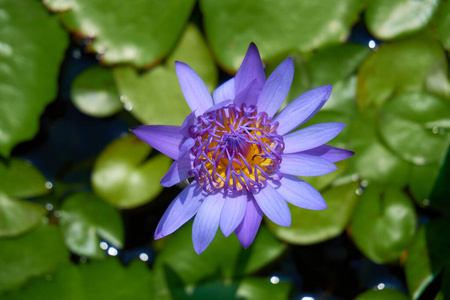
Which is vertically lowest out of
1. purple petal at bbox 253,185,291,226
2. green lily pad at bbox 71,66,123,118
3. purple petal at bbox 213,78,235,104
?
green lily pad at bbox 71,66,123,118

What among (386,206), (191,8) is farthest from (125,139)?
(386,206)

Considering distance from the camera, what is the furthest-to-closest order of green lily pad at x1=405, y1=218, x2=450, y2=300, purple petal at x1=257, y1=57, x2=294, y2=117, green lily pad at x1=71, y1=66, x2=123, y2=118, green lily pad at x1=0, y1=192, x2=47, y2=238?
green lily pad at x1=71, y1=66, x2=123, y2=118 → green lily pad at x1=0, y1=192, x2=47, y2=238 → green lily pad at x1=405, y1=218, x2=450, y2=300 → purple petal at x1=257, y1=57, x2=294, y2=117

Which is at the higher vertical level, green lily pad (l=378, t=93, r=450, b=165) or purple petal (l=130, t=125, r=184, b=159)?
purple petal (l=130, t=125, r=184, b=159)

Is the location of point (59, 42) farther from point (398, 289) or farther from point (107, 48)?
point (398, 289)

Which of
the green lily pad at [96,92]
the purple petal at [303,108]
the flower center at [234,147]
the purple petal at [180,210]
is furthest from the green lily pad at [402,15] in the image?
the green lily pad at [96,92]

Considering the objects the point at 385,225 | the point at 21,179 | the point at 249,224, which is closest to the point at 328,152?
the point at 249,224

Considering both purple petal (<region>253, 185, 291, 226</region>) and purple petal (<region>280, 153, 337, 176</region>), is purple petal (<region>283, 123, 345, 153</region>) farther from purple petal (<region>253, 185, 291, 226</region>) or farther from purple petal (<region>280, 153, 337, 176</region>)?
purple petal (<region>253, 185, 291, 226</region>)

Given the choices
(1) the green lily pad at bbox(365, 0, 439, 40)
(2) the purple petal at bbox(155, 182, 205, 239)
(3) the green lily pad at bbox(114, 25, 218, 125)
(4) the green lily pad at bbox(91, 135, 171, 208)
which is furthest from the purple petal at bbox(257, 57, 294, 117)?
(1) the green lily pad at bbox(365, 0, 439, 40)

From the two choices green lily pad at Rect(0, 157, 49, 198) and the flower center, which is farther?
green lily pad at Rect(0, 157, 49, 198)

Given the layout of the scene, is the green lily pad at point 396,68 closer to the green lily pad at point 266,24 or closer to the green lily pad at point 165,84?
the green lily pad at point 266,24
